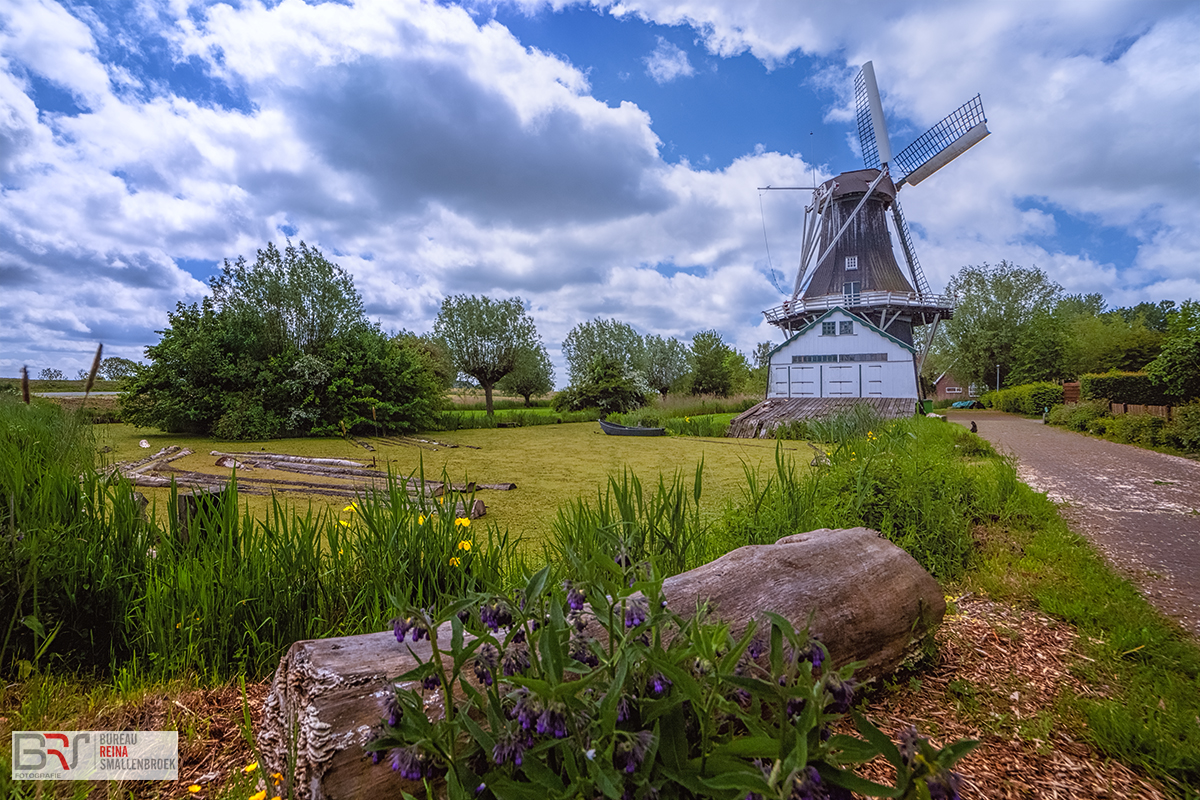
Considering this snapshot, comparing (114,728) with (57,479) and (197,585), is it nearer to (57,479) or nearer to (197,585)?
(197,585)

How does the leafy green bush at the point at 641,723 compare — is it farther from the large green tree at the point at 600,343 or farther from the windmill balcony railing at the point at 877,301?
the large green tree at the point at 600,343

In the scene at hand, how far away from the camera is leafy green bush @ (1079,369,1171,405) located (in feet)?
38.5

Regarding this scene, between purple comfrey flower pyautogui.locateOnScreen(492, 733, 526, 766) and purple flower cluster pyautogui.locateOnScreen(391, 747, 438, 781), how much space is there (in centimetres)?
12

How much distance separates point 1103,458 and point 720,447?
5.71 meters

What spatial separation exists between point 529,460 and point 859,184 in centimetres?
1923

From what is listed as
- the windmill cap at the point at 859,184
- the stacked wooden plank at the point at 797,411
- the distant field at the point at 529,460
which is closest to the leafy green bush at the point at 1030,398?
the stacked wooden plank at the point at 797,411

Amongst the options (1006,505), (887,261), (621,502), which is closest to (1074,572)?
(1006,505)

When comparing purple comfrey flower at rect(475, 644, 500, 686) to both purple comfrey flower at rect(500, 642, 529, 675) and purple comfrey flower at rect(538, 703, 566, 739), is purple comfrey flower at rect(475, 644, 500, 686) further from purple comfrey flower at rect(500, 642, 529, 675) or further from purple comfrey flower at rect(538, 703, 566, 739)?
purple comfrey flower at rect(538, 703, 566, 739)

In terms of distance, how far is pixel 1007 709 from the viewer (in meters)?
1.92

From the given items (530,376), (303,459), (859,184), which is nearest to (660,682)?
(303,459)

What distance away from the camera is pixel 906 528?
10.4 feet

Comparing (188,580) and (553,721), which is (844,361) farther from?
(553,721)

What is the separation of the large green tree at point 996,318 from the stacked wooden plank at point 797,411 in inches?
751

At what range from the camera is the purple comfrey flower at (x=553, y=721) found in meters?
0.78
